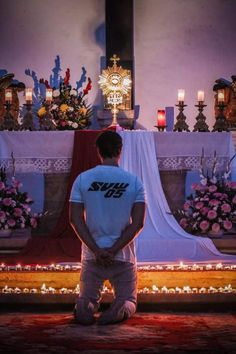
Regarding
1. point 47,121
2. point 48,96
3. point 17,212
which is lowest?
point 17,212

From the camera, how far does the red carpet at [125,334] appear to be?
176 inches

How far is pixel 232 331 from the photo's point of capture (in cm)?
499

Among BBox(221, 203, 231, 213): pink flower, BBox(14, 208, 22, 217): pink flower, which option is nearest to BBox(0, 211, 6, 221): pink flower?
BBox(14, 208, 22, 217): pink flower

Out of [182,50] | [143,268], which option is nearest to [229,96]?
[182,50]

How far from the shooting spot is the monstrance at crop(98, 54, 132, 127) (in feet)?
30.8

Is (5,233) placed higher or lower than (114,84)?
lower

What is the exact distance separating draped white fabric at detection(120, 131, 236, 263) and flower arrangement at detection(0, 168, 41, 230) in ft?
3.56

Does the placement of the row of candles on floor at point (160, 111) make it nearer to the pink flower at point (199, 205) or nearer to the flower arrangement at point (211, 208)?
the flower arrangement at point (211, 208)

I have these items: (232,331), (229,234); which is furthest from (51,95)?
(232,331)

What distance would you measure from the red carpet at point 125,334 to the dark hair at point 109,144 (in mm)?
1203

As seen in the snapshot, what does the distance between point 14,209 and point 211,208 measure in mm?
1976

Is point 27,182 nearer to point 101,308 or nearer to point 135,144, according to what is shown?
point 135,144

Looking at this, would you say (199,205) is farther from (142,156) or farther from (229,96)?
(229,96)

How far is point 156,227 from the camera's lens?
7.38 m
